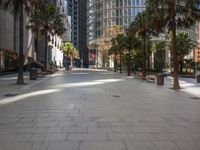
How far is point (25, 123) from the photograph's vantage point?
10.5 metres

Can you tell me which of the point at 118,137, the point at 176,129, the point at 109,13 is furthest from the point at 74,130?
the point at 109,13

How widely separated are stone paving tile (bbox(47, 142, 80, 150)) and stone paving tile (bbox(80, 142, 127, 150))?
0.11 m

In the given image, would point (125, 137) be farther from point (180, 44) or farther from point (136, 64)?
point (136, 64)

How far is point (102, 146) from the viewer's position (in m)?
7.65

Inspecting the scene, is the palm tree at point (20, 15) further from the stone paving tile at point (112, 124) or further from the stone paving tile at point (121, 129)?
the stone paving tile at point (121, 129)

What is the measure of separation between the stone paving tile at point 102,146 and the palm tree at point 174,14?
58.0 feet

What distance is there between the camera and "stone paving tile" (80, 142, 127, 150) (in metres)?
7.48

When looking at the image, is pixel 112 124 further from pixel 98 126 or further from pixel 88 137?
pixel 88 137

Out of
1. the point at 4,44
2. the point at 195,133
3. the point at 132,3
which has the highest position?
the point at 132,3

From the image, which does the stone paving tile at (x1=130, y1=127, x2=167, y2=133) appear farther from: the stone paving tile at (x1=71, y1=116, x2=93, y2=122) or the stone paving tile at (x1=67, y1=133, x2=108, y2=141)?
the stone paving tile at (x1=71, y1=116, x2=93, y2=122)

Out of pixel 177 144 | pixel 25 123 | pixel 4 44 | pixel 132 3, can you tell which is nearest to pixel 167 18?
pixel 25 123

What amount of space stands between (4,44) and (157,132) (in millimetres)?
41781

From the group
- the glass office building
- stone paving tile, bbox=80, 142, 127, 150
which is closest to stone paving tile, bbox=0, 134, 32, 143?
stone paving tile, bbox=80, 142, 127, 150

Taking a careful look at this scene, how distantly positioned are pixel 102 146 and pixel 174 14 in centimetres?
1911
